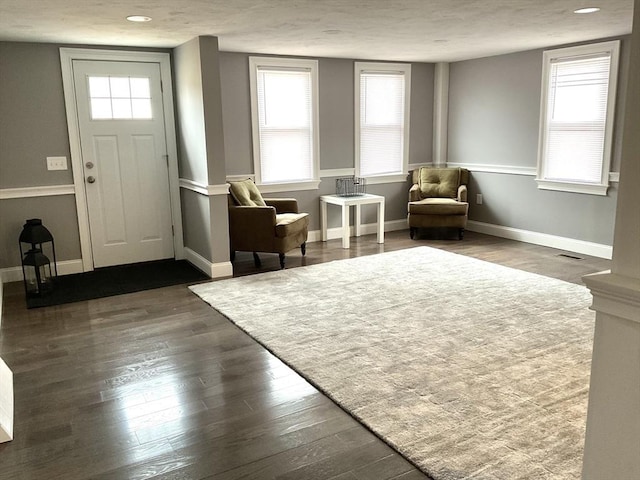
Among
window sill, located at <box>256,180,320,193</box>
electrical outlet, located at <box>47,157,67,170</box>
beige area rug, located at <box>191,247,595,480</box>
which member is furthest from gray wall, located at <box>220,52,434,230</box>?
electrical outlet, located at <box>47,157,67,170</box>

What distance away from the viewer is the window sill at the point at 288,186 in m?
6.21

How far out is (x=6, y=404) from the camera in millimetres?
2639

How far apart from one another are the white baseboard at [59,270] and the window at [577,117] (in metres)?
5.13

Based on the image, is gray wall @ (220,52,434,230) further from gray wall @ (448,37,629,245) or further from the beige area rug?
the beige area rug

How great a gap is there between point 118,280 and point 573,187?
15.8 ft

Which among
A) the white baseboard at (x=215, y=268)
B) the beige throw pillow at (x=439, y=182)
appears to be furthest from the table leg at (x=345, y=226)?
the white baseboard at (x=215, y=268)

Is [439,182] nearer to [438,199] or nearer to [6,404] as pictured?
[438,199]

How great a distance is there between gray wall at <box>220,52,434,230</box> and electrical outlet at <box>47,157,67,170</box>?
1664 millimetres

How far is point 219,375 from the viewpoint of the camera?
3.09 m

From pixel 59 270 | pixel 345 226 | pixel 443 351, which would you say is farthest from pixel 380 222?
pixel 59 270

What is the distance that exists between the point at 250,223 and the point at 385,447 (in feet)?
10.9

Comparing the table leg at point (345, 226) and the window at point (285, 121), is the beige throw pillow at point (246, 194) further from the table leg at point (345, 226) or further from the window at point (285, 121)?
the table leg at point (345, 226)

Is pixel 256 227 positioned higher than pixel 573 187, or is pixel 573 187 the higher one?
pixel 573 187

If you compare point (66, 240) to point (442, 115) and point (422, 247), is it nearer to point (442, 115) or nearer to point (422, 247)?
point (422, 247)
